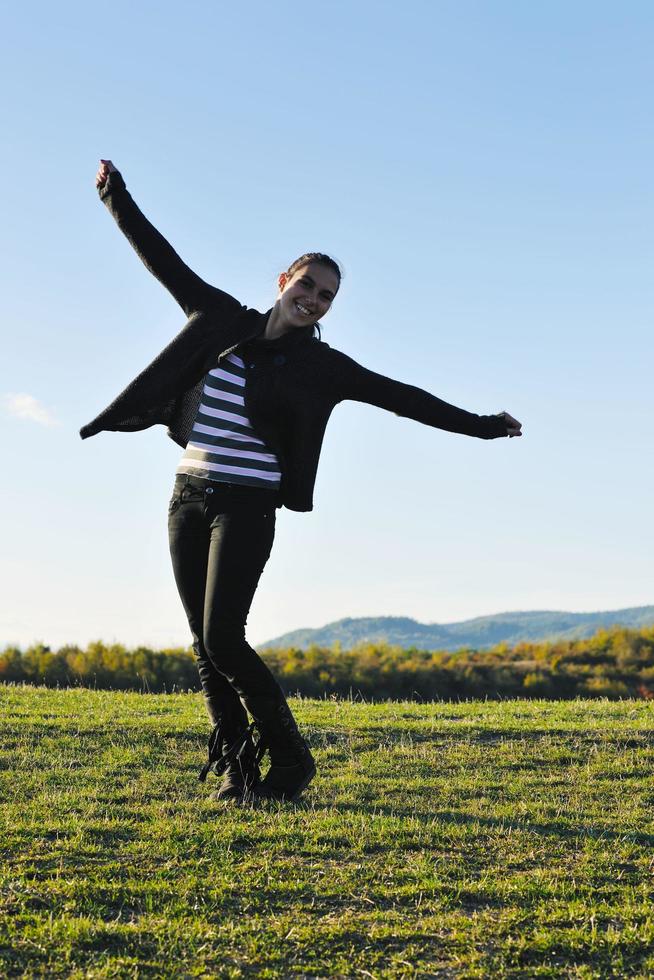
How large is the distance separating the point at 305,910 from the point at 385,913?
1.19ft

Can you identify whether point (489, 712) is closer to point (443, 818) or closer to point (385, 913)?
point (443, 818)

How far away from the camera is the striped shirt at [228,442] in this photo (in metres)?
6.18

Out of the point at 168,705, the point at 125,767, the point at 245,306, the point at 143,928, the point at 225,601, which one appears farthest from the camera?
the point at 168,705

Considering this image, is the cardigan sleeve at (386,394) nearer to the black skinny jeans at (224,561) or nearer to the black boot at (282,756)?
the black skinny jeans at (224,561)

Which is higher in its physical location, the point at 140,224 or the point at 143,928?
the point at 140,224

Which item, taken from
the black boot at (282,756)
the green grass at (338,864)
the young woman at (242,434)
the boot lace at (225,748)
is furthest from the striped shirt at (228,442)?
the green grass at (338,864)

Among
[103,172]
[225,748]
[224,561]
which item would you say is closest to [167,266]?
[103,172]

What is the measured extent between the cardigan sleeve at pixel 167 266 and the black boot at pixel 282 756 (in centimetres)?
263

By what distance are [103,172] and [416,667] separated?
42109 millimetres

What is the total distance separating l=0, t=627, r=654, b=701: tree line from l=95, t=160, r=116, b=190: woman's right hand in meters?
27.6

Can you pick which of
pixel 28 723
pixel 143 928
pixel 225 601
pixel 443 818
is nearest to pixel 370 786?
pixel 443 818

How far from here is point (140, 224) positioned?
6.93 m

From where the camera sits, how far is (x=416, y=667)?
47531 mm

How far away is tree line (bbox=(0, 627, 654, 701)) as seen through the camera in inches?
1404
